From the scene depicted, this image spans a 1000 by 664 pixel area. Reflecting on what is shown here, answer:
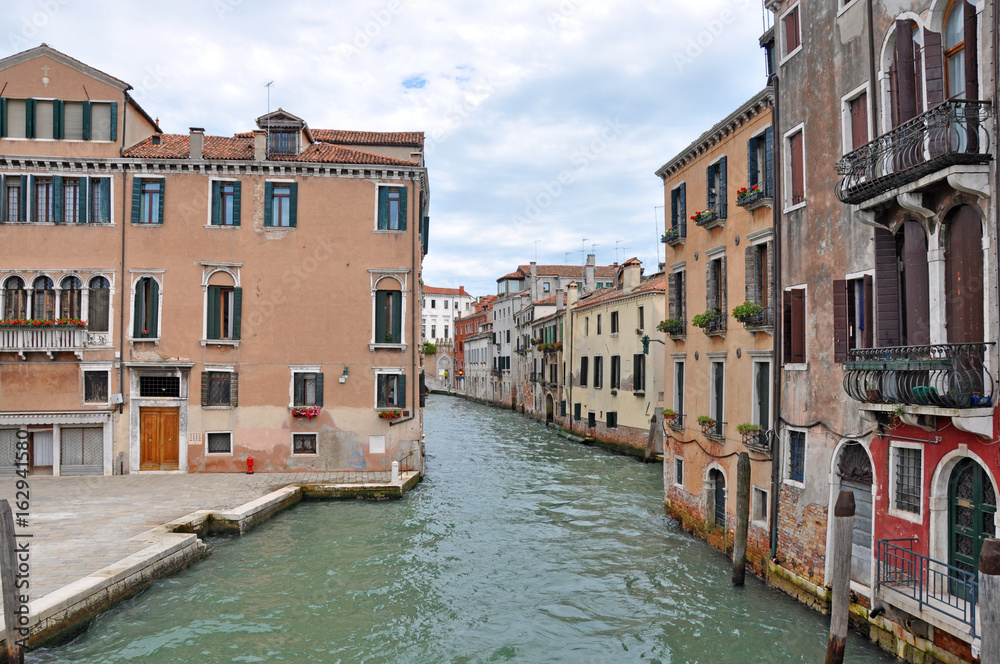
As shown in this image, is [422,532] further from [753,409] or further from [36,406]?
[36,406]

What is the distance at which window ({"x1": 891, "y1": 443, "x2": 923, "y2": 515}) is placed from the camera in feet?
29.4

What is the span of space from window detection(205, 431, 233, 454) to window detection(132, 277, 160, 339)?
132 inches

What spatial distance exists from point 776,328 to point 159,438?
17.4 metres

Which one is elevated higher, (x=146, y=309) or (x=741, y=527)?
(x=146, y=309)

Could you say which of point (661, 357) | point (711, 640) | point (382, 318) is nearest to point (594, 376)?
point (661, 357)

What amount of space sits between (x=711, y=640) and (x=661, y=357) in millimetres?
19079

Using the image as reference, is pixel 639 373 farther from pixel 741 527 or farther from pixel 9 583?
pixel 9 583

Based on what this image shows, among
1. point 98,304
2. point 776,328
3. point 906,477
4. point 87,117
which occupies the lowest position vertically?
point 906,477

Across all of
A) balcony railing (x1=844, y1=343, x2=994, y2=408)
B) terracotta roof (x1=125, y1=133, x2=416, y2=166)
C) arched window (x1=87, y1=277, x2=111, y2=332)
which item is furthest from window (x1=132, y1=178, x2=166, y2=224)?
balcony railing (x1=844, y1=343, x2=994, y2=408)

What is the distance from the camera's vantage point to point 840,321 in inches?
411

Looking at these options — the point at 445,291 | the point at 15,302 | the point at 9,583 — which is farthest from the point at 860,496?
the point at 445,291

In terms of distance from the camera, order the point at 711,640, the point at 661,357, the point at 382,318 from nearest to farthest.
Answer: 1. the point at 711,640
2. the point at 382,318
3. the point at 661,357

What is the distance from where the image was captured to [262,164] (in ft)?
68.6

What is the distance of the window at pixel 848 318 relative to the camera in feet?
33.6
